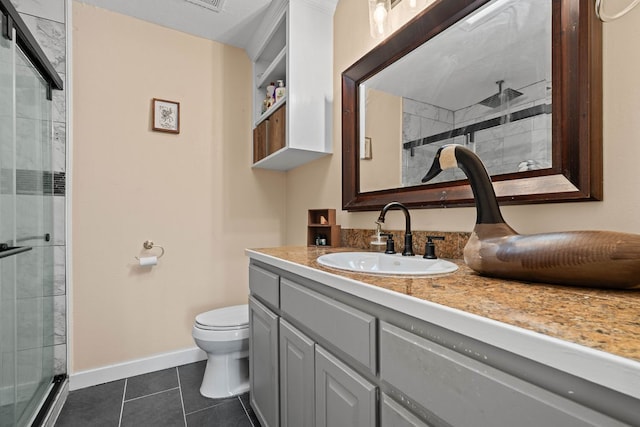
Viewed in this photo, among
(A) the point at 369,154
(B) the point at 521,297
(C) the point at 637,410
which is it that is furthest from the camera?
(A) the point at 369,154

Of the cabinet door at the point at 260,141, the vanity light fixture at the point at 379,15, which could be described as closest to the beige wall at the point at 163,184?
the cabinet door at the point at 260,141

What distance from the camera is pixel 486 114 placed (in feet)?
3.43

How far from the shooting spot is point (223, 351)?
1705 millimetres

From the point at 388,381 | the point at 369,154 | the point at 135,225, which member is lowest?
the point at 388,381

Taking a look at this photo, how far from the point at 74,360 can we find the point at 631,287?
100.0 inches

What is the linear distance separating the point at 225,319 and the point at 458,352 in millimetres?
1575

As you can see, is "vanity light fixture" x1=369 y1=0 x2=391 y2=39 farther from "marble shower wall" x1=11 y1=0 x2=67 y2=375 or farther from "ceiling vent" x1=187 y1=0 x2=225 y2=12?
"marble shower wall" x1=11 y1=0 x2=67 y2=375

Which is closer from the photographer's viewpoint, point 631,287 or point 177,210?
point 631,287

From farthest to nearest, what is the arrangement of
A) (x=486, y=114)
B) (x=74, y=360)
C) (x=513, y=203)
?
(x=74, y=360) → (x=486, y=114) → (x=513, y=203)

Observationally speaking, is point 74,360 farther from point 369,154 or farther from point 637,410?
point 637,410

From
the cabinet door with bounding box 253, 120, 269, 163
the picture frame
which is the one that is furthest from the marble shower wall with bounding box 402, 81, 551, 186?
the picture frame

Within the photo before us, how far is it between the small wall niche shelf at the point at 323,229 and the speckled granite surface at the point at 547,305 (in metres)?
0.98

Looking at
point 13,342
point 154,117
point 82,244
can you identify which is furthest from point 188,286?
point 154,117

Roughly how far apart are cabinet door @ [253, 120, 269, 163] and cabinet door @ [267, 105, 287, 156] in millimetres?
62
